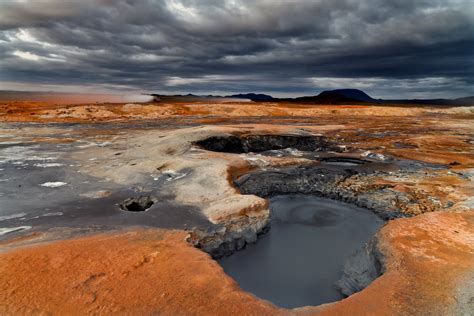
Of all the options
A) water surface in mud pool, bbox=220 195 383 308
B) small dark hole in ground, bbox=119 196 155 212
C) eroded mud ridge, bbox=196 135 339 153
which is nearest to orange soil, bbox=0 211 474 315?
water surface in mud pool, bbox=220 195 383 308

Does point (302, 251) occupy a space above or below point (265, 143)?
below

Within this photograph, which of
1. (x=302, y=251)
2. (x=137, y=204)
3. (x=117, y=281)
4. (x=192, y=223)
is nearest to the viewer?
Answer: (x=117, y=281)

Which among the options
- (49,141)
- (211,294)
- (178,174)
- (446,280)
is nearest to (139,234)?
(211,294)

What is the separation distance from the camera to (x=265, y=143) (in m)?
31.6

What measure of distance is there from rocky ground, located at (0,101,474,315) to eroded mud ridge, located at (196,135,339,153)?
65cm

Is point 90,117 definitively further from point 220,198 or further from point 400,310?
point 400,310

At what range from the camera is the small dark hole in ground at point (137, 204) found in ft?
47.3

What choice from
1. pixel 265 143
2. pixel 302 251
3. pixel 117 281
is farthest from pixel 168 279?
pixel 265 143

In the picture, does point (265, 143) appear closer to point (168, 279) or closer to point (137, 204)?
point (137, 204)

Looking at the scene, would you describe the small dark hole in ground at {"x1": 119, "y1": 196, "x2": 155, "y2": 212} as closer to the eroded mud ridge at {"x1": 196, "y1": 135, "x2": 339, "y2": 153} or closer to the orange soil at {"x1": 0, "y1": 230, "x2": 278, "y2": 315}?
the orange soil at {"x1": 0, "y1": 230, "x2": 278, "y2": 315}

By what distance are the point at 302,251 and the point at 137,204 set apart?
7.22m

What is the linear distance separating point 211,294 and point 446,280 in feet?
18.7

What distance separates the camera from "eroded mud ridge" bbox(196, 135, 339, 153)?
29531 millimetres

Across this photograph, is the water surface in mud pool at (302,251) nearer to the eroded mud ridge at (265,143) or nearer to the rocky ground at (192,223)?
the rocky ground at (192,223)
